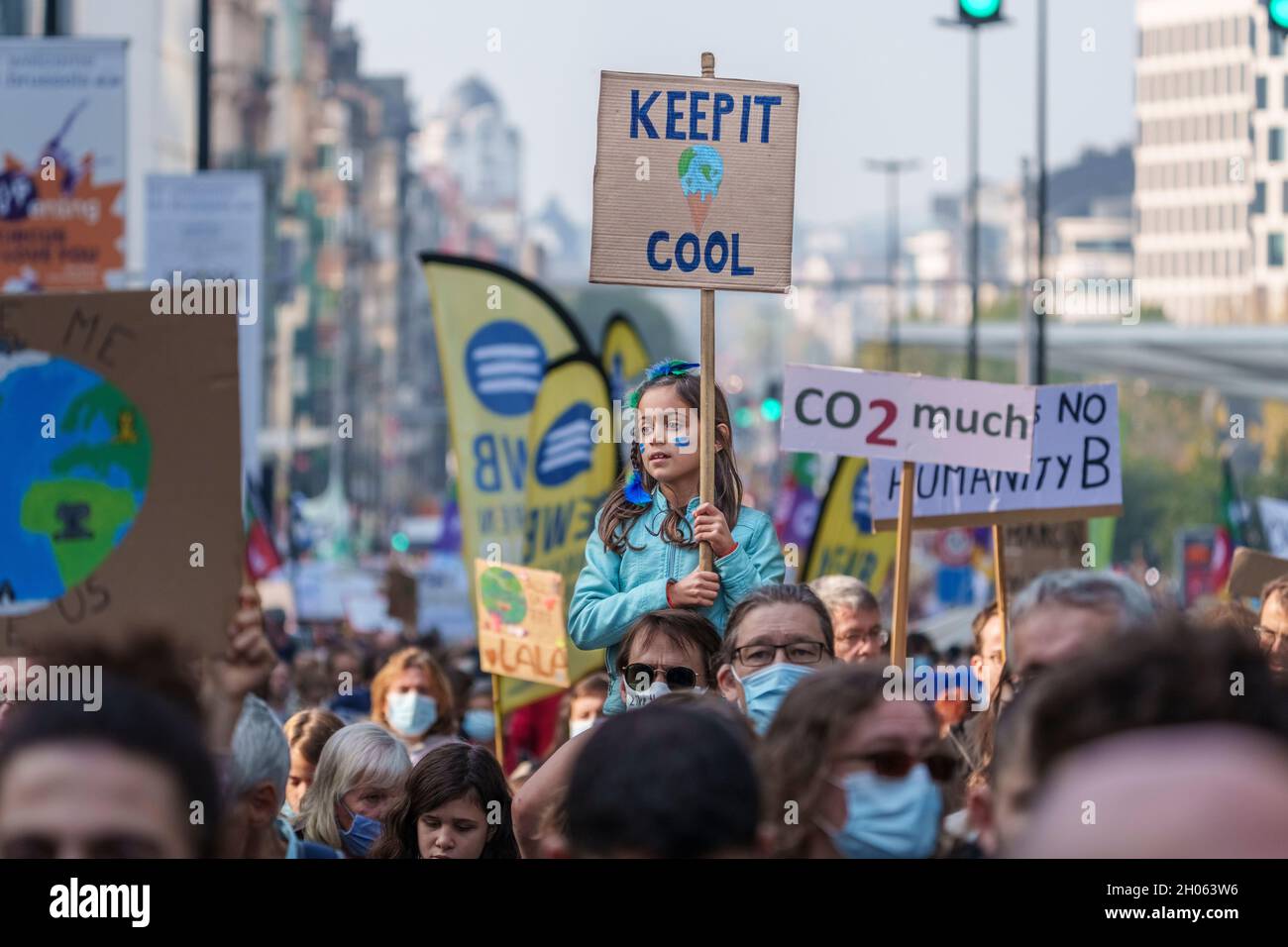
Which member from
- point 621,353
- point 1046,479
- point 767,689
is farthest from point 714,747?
point 621,353

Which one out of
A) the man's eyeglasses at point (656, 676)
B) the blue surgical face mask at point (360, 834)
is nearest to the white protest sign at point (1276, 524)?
the blue surgical face mask at point (360, 834)

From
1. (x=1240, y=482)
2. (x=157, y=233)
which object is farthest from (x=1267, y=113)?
(x=157, y=233)

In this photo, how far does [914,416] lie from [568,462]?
418 centimetres

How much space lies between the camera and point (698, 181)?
21.5 feet

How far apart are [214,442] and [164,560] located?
0.99 feet

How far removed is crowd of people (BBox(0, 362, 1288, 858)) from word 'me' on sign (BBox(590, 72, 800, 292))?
417mm

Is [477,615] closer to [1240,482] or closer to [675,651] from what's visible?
[675,651]

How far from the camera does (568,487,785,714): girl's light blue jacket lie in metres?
5.84

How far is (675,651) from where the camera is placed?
546cm

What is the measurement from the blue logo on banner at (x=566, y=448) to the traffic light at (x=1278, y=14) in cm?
420

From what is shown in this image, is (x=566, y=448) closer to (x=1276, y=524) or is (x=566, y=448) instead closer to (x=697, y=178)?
(x=697, y=178)

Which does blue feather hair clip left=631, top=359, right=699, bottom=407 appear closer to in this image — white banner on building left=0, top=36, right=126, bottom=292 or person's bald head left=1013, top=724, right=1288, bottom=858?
person's bald head left=1013, top=724, right=1288, bottom=858

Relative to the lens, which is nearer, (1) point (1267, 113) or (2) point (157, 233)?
(2) point (157, 233)
